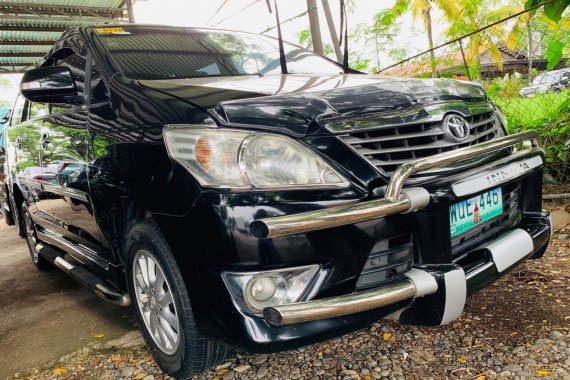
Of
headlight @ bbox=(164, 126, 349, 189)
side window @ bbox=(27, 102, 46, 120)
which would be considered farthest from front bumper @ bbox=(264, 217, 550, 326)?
side window @ bbox=(27, 102, 46, 120)

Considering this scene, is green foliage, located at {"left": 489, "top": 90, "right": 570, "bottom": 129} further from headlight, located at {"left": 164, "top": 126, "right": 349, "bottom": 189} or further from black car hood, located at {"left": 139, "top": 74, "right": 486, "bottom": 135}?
headlight, located at {"left": 164, "top": 126, "right": 349, "bottom": 189}

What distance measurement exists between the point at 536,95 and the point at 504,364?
3.16 m

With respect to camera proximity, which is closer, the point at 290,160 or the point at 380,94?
the point at 290,160

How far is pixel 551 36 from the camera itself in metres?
3.77

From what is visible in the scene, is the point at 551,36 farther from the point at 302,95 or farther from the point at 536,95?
the point at 302,95

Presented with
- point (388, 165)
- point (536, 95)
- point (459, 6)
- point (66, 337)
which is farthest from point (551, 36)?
point (459, 6)

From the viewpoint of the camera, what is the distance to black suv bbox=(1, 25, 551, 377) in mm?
1470

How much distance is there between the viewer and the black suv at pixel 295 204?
147cm

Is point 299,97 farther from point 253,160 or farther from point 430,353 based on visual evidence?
point 430,353

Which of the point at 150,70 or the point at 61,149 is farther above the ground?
the point at 150,70

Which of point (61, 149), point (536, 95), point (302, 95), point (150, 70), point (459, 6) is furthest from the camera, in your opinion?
point (459, 6)

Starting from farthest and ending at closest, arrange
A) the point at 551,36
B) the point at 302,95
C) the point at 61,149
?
the point at 551,36 < the point at 61,149 < the point at 302,95

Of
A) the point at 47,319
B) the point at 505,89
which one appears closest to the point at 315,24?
the point at 505,89

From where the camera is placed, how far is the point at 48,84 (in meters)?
2.25
